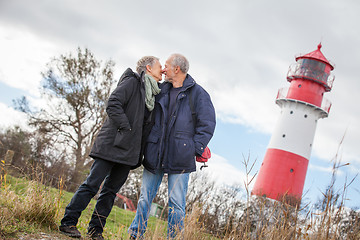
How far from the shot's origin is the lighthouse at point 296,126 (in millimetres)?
17250

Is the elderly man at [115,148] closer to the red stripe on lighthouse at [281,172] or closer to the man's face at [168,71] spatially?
the man's face at [168,71]

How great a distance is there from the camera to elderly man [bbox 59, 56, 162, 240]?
3.16m

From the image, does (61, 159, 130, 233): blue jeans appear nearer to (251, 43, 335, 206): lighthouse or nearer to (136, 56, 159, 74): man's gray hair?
(136, 56, 159, 74): man's gray hair

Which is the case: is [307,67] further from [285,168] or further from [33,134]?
[33,134]

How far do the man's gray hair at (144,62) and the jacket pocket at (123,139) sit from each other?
0.75 meters

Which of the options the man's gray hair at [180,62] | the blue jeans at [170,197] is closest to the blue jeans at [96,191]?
the blue jeans at [170,197]

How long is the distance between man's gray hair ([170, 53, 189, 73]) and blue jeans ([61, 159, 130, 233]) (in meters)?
1.17

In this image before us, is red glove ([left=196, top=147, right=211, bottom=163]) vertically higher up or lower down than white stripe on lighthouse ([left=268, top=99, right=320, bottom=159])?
lower down

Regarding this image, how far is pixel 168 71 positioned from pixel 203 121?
0.67 m

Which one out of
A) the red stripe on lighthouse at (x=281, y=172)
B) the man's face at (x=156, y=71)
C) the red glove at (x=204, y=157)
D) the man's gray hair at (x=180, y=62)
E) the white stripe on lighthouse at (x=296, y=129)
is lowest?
the red glove at (x=204, y=157)

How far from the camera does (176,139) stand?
3490 millimetres

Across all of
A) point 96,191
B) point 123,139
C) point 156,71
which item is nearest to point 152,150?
point 123,139

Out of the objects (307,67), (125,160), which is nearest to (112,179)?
(125,160)

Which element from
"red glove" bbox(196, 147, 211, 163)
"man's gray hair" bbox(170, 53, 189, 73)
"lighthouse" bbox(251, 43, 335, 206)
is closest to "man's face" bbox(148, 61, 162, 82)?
"man's gray hair" bbox(170, 53, 189, 73)
